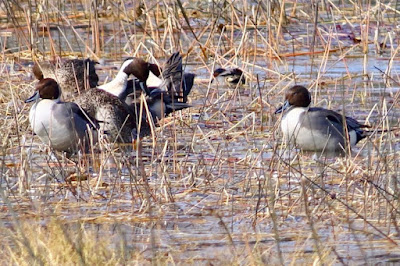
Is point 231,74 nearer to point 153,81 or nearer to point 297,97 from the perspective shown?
point 153,81

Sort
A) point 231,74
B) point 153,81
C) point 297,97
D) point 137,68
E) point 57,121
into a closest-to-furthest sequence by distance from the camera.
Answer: point 57,121 → point 297,97 → point 137,68 → point 231,74 → point 153,81

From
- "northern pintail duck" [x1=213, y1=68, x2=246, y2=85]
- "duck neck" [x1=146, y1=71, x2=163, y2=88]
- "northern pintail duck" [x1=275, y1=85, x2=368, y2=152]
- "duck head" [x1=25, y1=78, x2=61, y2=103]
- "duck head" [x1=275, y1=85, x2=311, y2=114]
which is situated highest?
"duck head" [x1=25, y1=78, x2=61, y2=103]

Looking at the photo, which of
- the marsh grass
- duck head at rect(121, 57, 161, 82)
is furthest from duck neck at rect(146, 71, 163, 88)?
the marsh grass

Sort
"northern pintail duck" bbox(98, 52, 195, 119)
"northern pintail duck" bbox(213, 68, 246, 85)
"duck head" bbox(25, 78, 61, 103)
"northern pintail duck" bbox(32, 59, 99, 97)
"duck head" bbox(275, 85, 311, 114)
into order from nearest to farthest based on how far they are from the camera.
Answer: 1. "duck head" bbox(25, 78, 61, 103)
2. "duck head" bbox(275, 85, 311, 114)
3. "northern pintail duck" bbox(98, 52, 195, 119)
4. "northern pintail duck" bbox(32, 59, 99, 97)
5. "northern pintail duck" bbox(213, 68, 246, 85)

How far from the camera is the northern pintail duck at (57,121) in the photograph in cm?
705

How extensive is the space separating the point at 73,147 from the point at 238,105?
203 centimetres

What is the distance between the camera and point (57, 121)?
7.07 metres

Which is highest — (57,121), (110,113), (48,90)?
(48,90)

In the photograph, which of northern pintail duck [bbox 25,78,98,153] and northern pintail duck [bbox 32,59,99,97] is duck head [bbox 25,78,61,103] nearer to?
northern pintail duck [bbox 25,78,98,153]

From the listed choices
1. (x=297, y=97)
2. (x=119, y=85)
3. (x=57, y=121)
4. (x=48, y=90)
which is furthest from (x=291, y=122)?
(x=119, y=85)

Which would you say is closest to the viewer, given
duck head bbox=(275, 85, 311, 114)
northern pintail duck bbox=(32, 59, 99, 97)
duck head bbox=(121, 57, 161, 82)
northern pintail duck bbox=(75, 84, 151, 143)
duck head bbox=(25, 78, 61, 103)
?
duck head bbox=(25, 78, 61, 103)

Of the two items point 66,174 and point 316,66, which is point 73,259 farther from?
point 316,66

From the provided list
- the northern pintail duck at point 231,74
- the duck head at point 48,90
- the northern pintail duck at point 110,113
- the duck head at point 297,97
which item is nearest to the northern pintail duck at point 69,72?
the northern pintail duck at point 110,113

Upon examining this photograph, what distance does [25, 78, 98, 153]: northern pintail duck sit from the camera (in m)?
7.05
